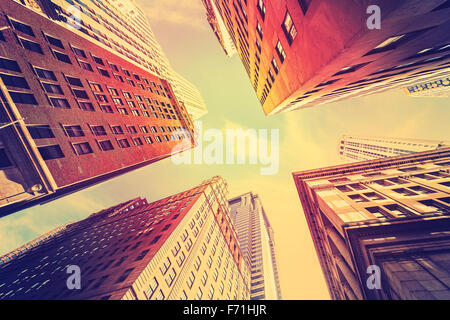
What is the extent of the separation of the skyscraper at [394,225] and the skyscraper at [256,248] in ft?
193

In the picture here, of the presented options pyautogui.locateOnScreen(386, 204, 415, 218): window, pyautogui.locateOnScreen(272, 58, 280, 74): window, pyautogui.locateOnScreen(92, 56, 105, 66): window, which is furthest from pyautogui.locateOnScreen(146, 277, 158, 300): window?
pyautogui.locateOnScreen(92, 56, 105, 66): window

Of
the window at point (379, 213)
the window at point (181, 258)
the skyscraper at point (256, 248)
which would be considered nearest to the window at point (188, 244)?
the window at point (181, 258)

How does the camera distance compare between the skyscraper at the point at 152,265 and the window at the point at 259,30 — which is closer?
the window at the point at 259,30

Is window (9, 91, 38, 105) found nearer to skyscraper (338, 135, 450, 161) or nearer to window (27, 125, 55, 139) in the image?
window (27, 125, 55, 139)

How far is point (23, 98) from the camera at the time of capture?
16125 millimetres

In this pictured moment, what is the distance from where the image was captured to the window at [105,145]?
887 inches

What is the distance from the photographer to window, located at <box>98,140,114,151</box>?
887 inches

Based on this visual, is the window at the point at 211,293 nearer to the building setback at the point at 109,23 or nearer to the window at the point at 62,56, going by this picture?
the window at the point at 62,56

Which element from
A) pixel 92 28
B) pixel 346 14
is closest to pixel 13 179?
pixel 346 14

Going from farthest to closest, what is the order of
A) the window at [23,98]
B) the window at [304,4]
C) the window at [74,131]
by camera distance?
the window at [74,131] < the window at [23,98] < the window at [304,4]

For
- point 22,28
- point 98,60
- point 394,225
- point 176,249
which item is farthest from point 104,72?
point 394,225

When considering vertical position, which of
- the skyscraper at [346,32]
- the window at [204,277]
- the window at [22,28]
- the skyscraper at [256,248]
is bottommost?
the skyscraper at [256,248]

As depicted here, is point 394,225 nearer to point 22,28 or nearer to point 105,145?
point 105,145

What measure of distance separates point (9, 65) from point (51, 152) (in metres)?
8.71
